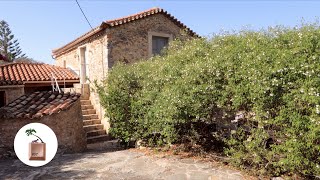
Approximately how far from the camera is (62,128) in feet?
28.2

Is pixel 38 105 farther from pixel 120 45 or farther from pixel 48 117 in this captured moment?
pixel 120 45

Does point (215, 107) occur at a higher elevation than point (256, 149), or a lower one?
higher

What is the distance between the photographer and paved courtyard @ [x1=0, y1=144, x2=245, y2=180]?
5.59 meters

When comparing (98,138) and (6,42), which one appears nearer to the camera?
(98,138)

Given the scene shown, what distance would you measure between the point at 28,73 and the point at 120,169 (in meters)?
11.4

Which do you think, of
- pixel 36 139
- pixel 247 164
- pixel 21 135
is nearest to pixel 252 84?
pixel 247 164

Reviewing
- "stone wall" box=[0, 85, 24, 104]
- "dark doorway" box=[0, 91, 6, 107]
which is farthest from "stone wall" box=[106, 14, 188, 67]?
"dark doorway" box=[0, 91, 6, 107]

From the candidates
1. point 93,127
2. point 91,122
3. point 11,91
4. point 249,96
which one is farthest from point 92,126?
point 249,96

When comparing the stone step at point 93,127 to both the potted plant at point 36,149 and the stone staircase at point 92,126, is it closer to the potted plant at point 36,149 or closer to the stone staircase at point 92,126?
the stone staircase at point 92,126

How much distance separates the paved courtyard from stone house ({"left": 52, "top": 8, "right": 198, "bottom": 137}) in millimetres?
5140

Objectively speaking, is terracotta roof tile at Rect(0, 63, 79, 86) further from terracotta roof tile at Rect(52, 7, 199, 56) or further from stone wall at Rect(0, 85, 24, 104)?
terracotta roof tile at Rect(52, 7, 199, 56)

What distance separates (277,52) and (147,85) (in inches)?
152

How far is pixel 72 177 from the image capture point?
559cm

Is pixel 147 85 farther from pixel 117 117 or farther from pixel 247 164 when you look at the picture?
pixel 247 164
